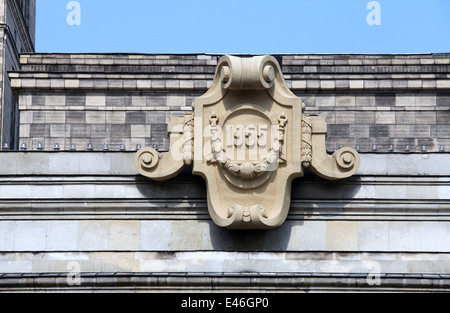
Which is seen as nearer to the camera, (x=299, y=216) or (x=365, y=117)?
(x=299, y=216)

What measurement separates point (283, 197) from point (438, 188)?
356cm

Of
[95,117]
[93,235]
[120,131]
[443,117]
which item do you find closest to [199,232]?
[93,235]

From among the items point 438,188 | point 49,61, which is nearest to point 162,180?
point 438,188

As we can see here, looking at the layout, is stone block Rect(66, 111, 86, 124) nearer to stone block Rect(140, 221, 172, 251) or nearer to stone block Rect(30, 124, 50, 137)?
stone block Rect(30, 124, 50, 137)

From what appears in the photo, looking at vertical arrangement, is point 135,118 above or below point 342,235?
above

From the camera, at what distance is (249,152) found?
1238 inches

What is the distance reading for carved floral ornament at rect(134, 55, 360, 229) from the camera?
103 ft

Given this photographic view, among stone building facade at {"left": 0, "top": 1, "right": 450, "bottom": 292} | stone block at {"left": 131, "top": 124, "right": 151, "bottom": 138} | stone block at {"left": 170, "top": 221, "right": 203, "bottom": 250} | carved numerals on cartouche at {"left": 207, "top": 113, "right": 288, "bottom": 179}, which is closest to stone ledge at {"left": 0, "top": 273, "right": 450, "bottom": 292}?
stone building facade at {"left": 0, "top": 1, "right": 450, "bottom": 292}

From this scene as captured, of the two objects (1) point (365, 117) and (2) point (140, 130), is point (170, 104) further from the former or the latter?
(1) point (365, 117)

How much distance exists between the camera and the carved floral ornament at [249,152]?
31312 millimetres

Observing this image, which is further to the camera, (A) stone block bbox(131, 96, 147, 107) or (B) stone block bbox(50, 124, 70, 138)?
(A) stone block bbox(131, 96, 147, 107)

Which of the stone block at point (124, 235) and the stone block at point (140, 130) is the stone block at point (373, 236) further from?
the stone block at point (140, 130)

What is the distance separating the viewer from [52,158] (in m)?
32.2
